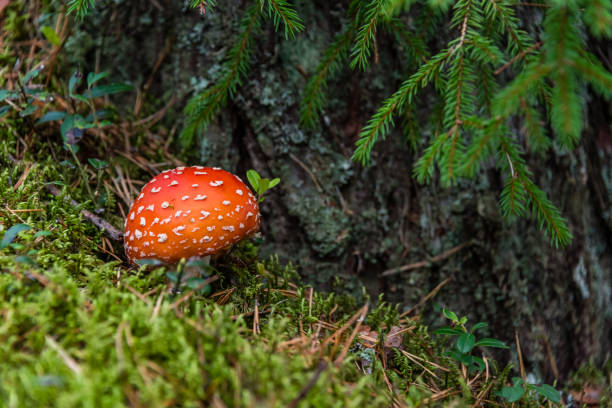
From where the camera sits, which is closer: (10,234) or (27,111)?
(10,234)

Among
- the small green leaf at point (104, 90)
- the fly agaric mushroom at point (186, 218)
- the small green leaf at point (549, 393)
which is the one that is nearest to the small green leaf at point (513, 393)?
the small green leaf at point (549, 393)

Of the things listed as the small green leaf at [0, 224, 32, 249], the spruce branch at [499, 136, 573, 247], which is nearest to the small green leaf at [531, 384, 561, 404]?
the spruce branch at [499, 136, 573, 247]

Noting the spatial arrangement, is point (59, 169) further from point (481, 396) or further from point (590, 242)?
point (590, 242)

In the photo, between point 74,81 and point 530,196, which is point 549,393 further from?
point 74,81

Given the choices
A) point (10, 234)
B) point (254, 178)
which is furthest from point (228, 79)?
point (10, 234)

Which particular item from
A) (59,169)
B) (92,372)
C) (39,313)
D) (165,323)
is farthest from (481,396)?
(59,169)

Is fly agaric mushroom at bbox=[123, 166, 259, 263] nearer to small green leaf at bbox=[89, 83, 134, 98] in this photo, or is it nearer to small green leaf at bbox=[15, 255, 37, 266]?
small green leaf at bbox=[15, 255, 37, 266]

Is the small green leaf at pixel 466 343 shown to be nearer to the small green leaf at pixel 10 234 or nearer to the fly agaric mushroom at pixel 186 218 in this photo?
the fly agaric mushroom at pixel 186 218
